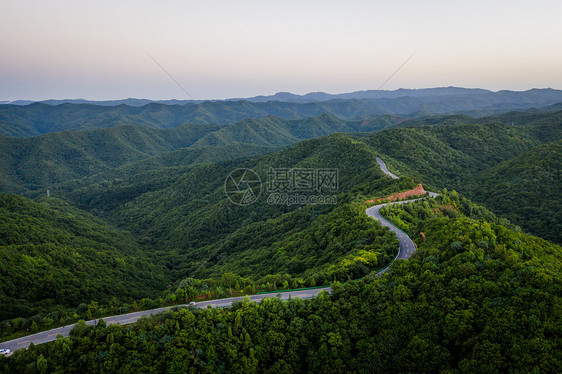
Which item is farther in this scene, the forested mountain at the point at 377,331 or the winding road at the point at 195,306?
the winding road at the point at 195,306

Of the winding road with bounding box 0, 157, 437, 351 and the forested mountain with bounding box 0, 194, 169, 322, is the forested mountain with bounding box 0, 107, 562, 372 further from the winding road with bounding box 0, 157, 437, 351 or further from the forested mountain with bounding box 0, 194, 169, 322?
the winding road with bounding box 0, 157, 437, 351

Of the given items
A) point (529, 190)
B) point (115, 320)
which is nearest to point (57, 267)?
point (115, 320)

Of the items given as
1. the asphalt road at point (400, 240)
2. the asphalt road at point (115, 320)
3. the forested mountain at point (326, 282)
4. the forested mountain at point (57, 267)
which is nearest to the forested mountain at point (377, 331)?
the forested mountain at point (326, 282)

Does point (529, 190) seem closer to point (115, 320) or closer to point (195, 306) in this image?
point (195, 306)

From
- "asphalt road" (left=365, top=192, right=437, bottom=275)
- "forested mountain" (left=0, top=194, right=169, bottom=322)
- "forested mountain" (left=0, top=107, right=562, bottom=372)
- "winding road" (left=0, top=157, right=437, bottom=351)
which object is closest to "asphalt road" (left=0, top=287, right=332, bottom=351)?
"winding road" (left=0, top=157, right=437, bottom=351)

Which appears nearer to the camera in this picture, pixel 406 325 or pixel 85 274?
pixel 406 325

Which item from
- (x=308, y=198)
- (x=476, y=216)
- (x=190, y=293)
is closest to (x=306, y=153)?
(x=308, y=198)

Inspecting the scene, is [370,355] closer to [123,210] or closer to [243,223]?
[243,223]

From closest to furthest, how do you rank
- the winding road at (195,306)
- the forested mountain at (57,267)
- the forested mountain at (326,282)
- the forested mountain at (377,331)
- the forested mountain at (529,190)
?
1. the forested mountain at (377,331)
2. the forested mountain at (326,282)
3. the winding road at (195,306)
4. the forested mountain at (57,267)
5. the forested mountain at (529,190)

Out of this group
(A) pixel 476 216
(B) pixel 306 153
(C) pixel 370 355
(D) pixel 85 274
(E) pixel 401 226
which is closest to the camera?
(C) pixel 370 355

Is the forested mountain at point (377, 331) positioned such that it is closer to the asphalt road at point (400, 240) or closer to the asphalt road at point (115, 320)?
the asphalt road at point (115, 320)
